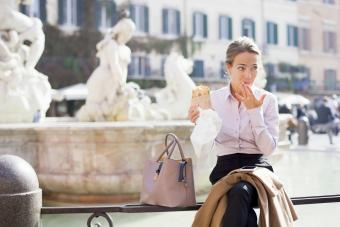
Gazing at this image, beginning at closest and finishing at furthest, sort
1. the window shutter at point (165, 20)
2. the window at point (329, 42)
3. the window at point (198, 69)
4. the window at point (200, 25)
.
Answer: the window shutter at point (165, 20), the window at point (198, 69), the window at point (200, 25), the window at point (329, 42)

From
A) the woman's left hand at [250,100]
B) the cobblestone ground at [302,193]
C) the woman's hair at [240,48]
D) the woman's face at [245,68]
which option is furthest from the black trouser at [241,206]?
the cobblestone ground at [302,193]

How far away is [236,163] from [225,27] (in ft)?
97.8

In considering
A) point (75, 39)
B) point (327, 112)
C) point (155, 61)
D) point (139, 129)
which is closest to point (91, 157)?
point (139, 129)

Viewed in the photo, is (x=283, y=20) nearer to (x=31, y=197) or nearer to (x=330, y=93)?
(x=330, y=93)

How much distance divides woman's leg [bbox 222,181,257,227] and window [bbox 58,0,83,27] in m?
24.5

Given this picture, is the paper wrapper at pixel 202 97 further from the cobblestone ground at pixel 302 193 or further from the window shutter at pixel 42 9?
the window shutter at pixel 42 9

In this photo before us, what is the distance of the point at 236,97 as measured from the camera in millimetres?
2914

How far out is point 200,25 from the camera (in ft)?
101

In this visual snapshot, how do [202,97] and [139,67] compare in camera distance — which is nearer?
[202,97]

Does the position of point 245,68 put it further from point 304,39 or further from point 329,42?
point 329,42

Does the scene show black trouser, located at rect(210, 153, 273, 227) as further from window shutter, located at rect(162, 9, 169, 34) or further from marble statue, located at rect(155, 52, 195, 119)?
window shutter, located at rect(162, 9, 169, 34)

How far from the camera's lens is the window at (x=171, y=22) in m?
29.3

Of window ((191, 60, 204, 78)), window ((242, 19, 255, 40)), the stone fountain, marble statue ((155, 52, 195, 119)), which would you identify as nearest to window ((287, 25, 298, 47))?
window ((242, 19, 255, 40))

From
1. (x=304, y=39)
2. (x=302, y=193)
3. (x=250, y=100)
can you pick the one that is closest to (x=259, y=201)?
(x=250, y=100)
